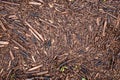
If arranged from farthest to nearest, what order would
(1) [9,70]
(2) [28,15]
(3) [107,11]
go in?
(3) [107,11] < (2) [28,15] < (1) [9,70]

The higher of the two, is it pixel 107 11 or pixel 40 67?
pixel 107 11

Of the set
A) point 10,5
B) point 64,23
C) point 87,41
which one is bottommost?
point 87,41

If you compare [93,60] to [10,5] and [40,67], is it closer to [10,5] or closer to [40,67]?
[40,67]

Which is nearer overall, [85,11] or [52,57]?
[52,57]

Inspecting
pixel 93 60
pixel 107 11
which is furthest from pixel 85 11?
pixel 93 60

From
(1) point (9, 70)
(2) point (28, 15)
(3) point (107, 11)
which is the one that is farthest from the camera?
(3) point (107, 11)

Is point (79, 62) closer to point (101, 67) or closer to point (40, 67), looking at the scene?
point (101, 67)
